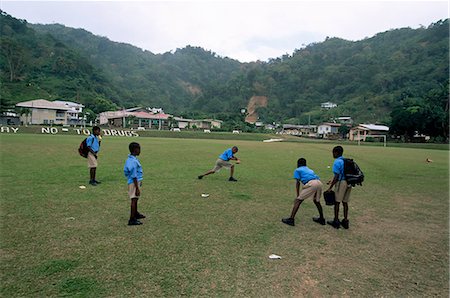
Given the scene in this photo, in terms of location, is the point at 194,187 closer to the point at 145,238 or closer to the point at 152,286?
the point at 145,238

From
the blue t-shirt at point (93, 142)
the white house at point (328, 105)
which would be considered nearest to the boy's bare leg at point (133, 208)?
the blue t-shirt at point (93, 142)

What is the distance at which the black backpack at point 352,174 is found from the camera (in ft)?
20.9

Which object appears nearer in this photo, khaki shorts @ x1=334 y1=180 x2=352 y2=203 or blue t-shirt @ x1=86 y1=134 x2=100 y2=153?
khaki shorts @ x1=334 y1=180 x2=352 y2=203

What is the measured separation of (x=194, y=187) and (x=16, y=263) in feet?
20.6

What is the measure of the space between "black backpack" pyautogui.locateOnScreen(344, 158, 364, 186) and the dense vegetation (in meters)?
56.1

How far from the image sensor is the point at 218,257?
15.9 feet

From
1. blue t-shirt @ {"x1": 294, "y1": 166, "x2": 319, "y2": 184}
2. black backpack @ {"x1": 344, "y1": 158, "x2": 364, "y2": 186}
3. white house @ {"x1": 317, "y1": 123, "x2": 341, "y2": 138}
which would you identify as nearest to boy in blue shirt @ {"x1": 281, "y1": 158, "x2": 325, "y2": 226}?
blue t-shirt @ {"x1": 294, "y1": 166, "x2": 319, "y2": 184}

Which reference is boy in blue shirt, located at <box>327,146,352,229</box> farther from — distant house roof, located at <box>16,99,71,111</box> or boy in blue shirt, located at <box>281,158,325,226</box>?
distant house roof, located at <box>16,99,71,111</box>

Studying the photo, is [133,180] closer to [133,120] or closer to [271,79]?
[133,120]

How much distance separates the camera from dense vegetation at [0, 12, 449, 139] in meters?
81.2

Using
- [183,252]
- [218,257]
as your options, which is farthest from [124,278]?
[218,257]

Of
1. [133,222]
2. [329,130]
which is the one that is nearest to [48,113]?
[329,130]

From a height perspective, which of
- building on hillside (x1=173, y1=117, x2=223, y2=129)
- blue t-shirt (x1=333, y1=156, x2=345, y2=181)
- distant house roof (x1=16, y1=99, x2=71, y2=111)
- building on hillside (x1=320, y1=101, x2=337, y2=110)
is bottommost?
blue t-shirt (x1=333, y1=156, x2=345, y2=181)

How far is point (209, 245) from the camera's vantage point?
532 cm
